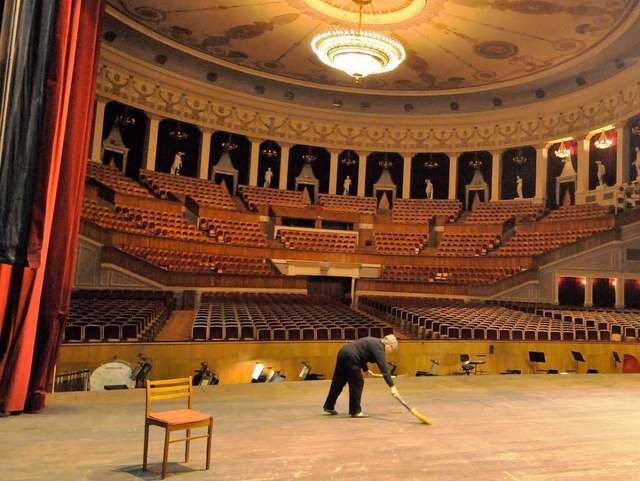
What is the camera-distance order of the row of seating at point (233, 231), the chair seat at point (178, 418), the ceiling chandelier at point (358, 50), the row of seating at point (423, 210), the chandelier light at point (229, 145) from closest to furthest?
the chair seat at point (178, 418) < the ceiling chandelier at point (358, 50) < the row of seating at point (233, 231) < the row of seating at point (423, 210) < the chandelier light at point (229, 145)

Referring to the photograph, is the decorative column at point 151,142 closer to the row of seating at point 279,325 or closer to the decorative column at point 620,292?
the row of seating at point 279,325

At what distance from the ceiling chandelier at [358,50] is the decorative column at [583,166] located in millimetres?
11427

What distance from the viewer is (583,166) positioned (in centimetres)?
1770

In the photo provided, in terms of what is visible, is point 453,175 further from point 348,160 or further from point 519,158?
point 348,160

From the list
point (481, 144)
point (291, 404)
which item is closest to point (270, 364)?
point (291, 404)

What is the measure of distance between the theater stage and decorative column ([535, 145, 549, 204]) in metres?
14.8

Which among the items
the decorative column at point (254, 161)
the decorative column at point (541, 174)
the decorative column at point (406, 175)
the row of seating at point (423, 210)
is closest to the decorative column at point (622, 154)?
the decorative column at point (541, 174)

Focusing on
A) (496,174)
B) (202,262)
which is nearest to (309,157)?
(496,174)

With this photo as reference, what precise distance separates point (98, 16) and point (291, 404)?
13.5 ft

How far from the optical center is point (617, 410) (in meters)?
4.89

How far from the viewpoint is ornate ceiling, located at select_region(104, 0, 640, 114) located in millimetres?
12961

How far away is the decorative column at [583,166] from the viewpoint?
57.9 ft

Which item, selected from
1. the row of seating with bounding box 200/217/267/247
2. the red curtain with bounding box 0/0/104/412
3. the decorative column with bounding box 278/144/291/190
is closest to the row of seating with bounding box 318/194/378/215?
the decorative column with bounding box 278/144/291/190

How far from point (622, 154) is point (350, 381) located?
1591 centimetres
